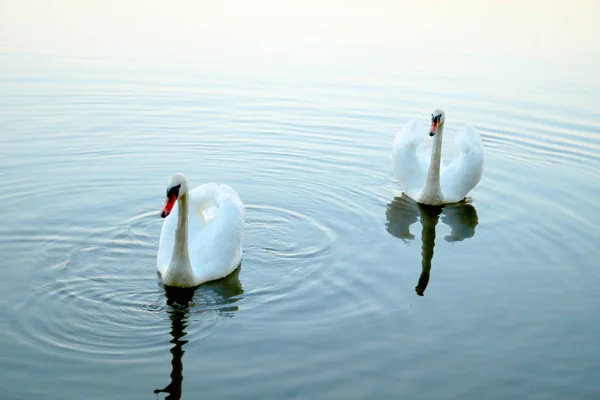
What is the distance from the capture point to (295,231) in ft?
37.3

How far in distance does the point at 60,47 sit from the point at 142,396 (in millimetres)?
18409

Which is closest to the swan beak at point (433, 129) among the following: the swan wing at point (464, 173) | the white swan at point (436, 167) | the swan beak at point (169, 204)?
the white swan at point (436, 167)

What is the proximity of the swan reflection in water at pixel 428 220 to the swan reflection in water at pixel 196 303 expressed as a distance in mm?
2593

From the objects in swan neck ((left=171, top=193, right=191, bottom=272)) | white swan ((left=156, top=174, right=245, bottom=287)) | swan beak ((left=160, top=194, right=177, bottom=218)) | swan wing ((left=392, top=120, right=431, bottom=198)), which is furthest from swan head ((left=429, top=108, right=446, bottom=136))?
swan beak ((left=160, top=194, right=177, bottom=218))

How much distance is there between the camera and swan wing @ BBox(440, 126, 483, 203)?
516 inches

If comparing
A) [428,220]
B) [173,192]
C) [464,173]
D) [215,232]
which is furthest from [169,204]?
[464,173]

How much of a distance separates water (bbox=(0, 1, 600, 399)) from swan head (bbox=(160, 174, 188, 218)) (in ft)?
3.63

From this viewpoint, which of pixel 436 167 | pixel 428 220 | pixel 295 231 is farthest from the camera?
pixel 436 167

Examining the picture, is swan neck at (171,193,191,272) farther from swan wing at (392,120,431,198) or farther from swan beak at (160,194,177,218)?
swan wing at (392,120,431,198)

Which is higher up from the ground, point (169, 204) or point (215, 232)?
Result: point (169, 204)

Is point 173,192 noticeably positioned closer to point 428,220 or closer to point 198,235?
point 198,235

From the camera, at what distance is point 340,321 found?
883cm

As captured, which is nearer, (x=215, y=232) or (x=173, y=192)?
(x=173, y=192)

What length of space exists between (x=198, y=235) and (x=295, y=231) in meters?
1.60
